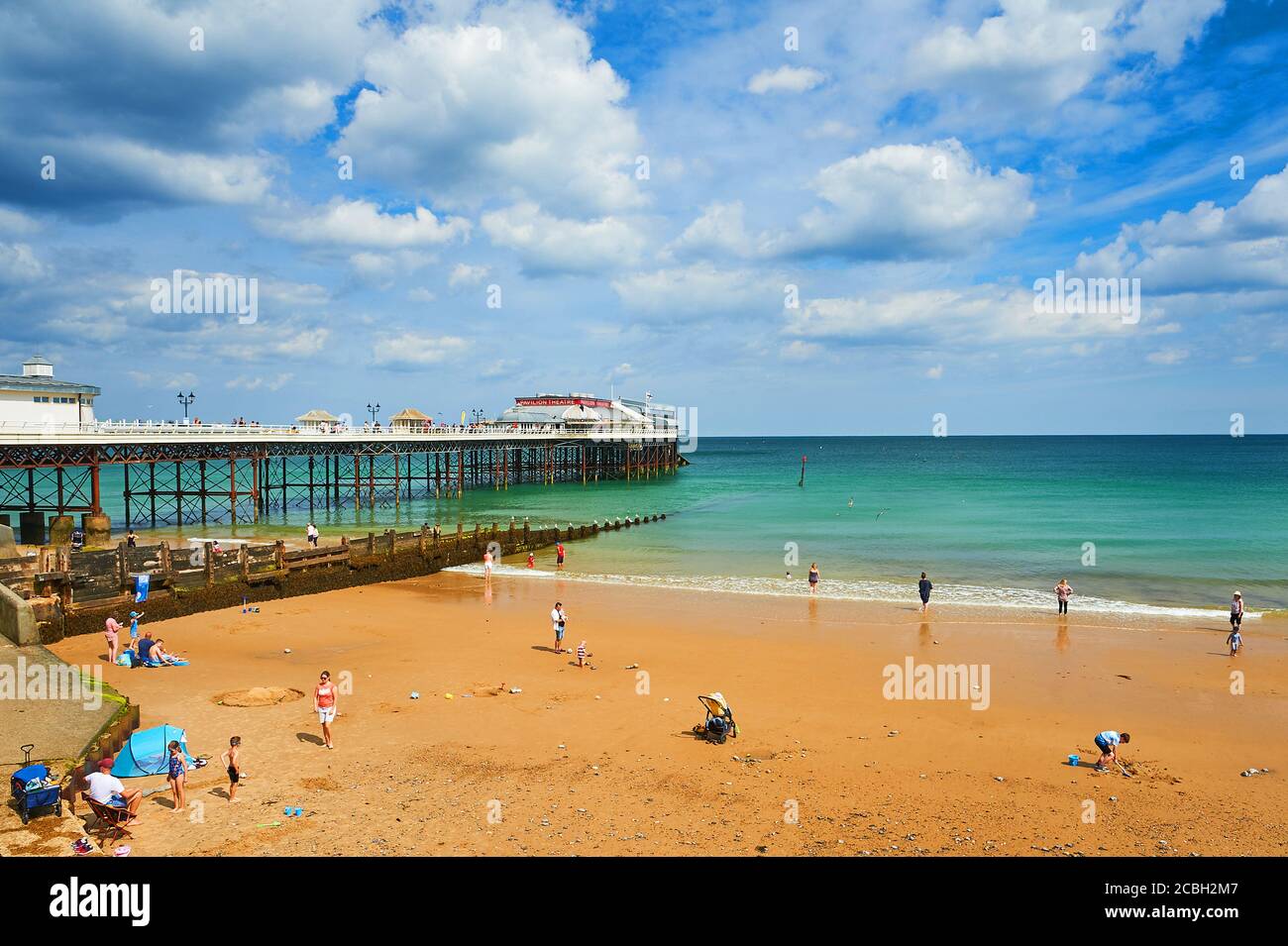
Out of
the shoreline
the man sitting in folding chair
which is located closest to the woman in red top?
the man sitting in folding chair

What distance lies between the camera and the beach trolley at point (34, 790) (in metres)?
9.53

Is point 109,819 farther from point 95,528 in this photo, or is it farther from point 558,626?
point 95,528

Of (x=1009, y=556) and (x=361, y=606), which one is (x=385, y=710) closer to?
(x=361, y=606)

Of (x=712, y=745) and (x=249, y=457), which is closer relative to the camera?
(x=712, y=745)

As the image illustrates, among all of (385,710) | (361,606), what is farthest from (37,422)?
(385,710)

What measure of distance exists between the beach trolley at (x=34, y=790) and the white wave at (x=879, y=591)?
2181 centimetres

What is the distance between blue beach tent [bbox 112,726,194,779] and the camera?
11.5 metres

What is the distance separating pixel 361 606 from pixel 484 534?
37.9ft

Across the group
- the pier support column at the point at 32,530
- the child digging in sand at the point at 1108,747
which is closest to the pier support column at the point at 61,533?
the pier support column at the point at 32,530

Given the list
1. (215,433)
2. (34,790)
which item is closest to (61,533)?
(215,433)

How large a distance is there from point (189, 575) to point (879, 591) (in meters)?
23.0

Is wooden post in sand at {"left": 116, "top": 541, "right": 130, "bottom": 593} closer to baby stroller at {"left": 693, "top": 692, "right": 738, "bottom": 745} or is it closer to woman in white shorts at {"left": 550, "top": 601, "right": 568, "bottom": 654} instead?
woman in white shorts at {"left": 550, "top": 601, "right": 568, "bottom": 654}

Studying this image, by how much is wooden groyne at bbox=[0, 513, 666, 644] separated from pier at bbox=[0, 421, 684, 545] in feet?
41.1

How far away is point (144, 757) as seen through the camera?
1150 cm
